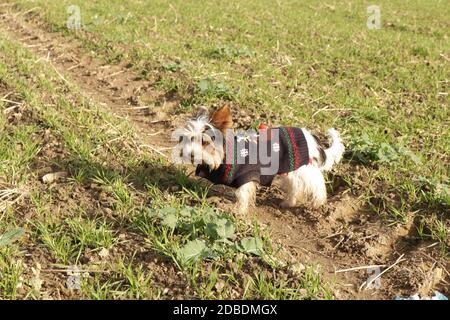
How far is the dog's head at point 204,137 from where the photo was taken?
4727 mm

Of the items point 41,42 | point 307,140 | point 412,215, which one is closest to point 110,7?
point 41,42

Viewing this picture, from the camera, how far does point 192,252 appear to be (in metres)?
4.11

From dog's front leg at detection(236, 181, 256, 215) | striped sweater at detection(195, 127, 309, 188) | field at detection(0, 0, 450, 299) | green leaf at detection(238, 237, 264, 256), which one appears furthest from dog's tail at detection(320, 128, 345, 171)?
green leaf at detection(238, 237, 264, 256)

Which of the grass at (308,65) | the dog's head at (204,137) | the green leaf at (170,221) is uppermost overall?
the dog's head at (204,137)

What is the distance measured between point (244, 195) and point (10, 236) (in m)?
2.48

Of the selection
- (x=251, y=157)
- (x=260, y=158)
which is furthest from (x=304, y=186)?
(x=251, y=157)

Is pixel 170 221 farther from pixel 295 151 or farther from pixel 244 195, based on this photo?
pixel 295 151

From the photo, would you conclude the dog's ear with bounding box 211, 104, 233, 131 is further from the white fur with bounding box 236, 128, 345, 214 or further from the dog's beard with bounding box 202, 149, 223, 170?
the white fur with bounding box 236, 128, 345, 214

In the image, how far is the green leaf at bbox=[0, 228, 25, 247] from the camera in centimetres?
425

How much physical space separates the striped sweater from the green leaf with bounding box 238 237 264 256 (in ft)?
2.94

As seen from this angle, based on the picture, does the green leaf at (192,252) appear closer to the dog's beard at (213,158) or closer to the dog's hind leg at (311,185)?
the dog's beard at (213,158)

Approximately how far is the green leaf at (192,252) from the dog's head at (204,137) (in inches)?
40.4

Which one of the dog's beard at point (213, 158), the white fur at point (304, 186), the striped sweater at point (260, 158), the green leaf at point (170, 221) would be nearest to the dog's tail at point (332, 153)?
the white fur at point (304, 186)
